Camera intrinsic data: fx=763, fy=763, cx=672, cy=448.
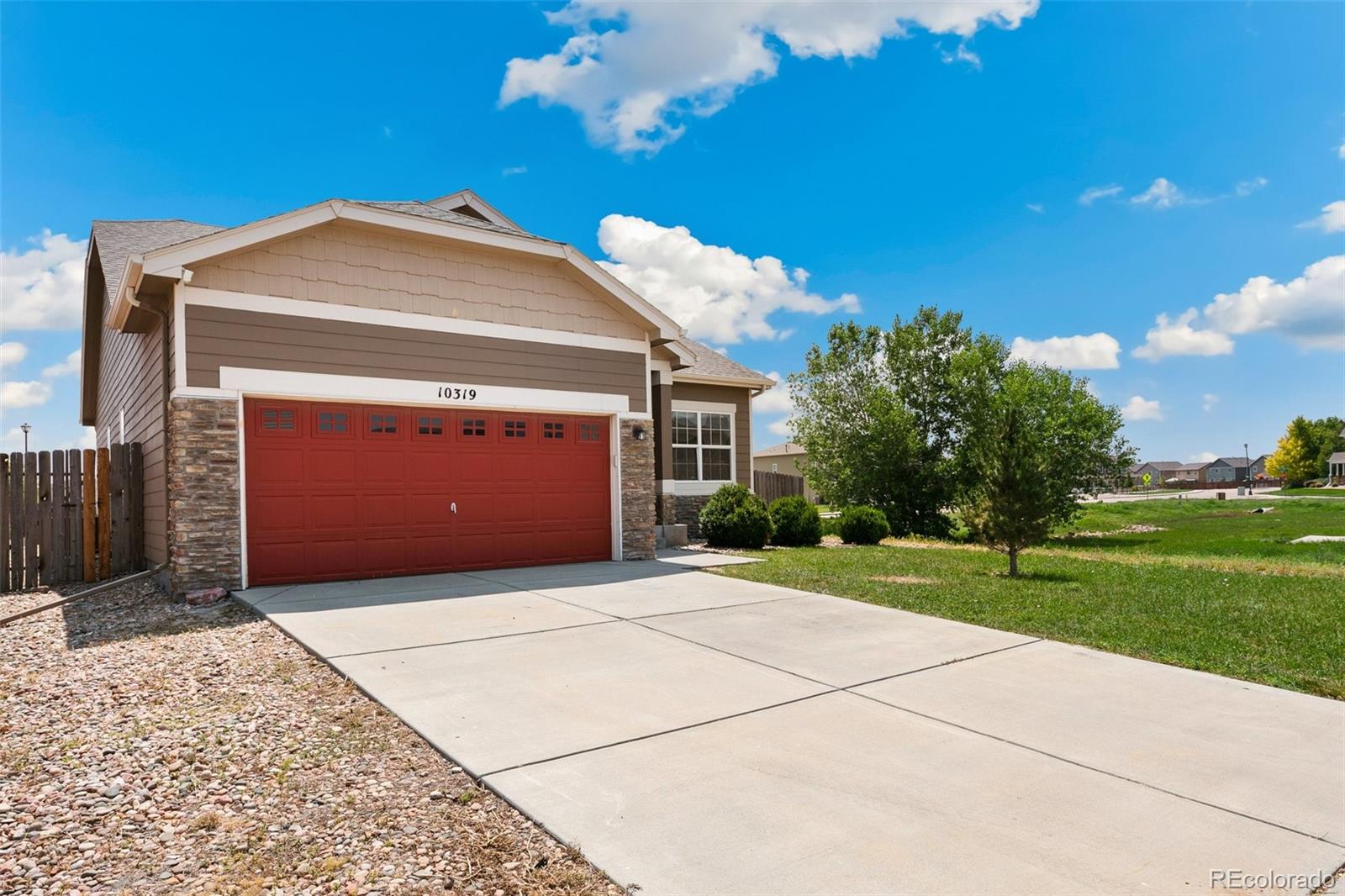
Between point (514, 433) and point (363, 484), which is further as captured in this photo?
point (514, 433)

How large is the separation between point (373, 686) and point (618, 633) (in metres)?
2.38

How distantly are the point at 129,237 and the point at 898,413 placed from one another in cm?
1815

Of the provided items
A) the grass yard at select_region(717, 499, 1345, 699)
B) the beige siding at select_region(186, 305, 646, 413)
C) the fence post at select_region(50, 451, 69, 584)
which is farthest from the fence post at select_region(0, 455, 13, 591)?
the grass yard at select_region(717, 499, 1345, 699)

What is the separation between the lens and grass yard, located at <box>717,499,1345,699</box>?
6.38m

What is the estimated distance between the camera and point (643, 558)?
513 inches

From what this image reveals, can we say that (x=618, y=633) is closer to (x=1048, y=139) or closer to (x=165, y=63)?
(x=165, y=63)

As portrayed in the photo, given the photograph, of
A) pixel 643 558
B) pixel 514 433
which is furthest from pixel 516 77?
pixel 643 558

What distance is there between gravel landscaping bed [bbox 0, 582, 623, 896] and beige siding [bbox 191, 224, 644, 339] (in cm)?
546

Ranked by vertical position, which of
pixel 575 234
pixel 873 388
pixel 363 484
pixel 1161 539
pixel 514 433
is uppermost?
pixel 575 234

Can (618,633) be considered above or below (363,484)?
below

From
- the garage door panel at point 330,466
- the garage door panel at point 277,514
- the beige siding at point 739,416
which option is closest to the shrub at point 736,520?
the beige siding at point 739,416

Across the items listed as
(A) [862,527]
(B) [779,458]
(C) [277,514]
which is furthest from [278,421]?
(B) [779,458]

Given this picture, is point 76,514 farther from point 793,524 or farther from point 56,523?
point 793,524

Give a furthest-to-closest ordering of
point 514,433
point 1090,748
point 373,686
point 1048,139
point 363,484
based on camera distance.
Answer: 1. point 1048,139
2. point 514,433
3. point 363,484
4. point 373,686
5. point 1090,748
